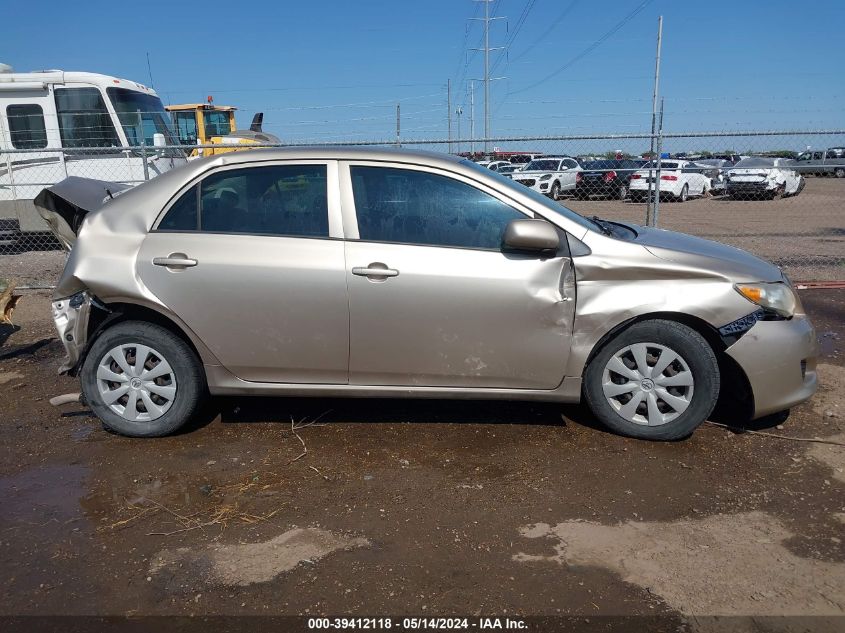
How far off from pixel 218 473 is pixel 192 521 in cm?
51

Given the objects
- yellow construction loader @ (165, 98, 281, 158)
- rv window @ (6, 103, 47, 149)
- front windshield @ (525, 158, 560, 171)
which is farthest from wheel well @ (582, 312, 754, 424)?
front windshield @ (525, 158, 560, 171)

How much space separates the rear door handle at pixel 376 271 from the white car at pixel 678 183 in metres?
17.9

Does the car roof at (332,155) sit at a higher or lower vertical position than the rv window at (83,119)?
lower

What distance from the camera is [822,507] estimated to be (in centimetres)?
332

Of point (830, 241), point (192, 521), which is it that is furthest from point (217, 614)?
point (830, 241)

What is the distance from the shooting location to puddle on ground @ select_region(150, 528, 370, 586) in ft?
9.36

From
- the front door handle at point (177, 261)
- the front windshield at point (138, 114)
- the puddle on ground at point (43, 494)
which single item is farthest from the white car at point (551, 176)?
the puddle on ground at point (43, 494)

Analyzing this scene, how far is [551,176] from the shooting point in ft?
75.8

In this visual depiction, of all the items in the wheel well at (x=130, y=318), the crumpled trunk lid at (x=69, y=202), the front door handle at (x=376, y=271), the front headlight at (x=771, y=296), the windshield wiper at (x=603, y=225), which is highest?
the crumpled trunk lid at (x=69, y=202)

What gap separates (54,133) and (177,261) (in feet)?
32.3

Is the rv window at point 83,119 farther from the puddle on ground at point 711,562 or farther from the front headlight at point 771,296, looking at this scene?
the puddle on ground at point 711,562

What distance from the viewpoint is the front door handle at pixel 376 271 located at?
3.79 meters

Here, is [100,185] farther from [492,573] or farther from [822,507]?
[822,507]

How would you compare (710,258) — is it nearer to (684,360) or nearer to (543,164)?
(684,360)
